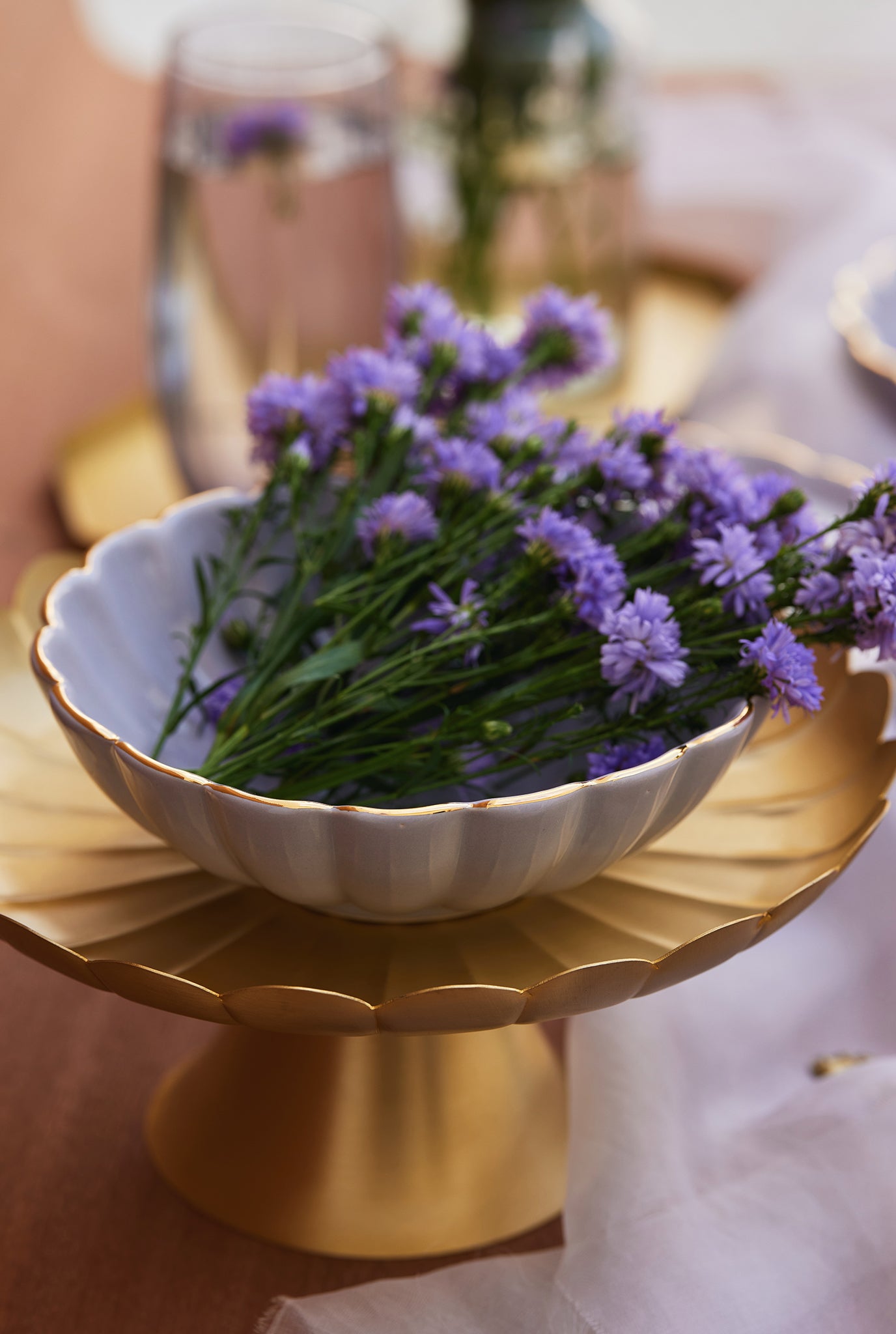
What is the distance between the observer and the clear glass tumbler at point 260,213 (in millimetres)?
564

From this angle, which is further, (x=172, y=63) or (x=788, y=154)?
(x=788, y=154)

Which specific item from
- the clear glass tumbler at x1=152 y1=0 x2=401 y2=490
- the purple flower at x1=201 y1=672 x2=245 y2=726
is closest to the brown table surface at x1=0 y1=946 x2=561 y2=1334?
the purple flower at x1=201 y1=672 x2=245 y2=726

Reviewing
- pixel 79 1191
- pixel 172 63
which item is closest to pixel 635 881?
pixel 79 1191

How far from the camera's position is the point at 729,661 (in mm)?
305

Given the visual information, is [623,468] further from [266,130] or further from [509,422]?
[266,130]

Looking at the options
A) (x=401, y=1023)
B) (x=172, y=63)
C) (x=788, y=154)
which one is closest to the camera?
(x=401, y=1023)

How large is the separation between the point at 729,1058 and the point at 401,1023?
0.14m

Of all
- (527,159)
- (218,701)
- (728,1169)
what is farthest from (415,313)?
(527,159)

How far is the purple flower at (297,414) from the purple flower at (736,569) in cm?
11

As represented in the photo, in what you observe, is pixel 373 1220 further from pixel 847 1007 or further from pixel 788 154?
pixel 788 154

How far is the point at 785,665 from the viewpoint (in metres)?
0.28

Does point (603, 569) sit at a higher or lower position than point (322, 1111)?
higher

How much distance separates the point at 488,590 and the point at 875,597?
3.2 inches

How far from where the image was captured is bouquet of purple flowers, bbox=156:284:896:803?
290 millimetres
